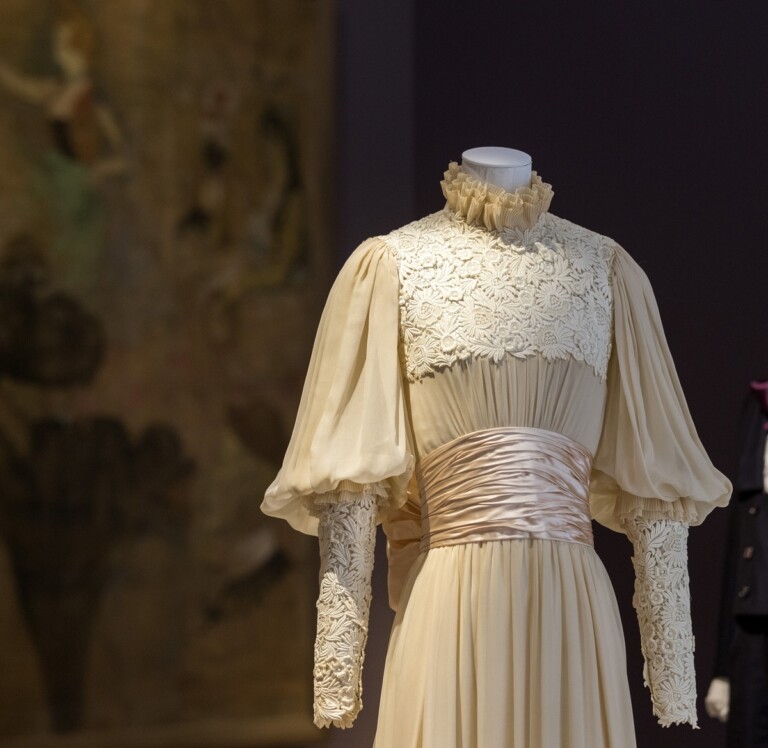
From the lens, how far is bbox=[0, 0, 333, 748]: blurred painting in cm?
512

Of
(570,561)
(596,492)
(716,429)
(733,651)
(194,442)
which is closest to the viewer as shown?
(570,561)

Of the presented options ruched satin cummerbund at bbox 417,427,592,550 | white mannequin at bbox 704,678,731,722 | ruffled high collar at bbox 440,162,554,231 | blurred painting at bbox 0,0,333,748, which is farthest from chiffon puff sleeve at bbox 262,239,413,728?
blurred painting at bbox 0,0,333,748

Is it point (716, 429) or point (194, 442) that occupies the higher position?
point (716, 429)

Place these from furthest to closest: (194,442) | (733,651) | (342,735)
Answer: (194,442)
(342,735)
(733,651)

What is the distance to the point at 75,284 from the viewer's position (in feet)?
17.2

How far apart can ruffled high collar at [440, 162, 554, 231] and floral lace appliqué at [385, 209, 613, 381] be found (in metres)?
0.02

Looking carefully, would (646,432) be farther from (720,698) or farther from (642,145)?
(642,145)

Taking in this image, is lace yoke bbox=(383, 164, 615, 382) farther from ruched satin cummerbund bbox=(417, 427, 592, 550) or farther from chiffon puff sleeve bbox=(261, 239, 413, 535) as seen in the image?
ruched satin cummerbund bbox=(417, 427, 592, 550)

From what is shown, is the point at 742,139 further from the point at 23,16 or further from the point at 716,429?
the point at 23,16

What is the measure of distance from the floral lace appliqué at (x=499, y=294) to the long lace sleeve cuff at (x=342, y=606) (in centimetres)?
35

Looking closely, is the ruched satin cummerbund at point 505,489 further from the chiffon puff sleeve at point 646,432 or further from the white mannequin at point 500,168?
the white mannequin at point 500,168

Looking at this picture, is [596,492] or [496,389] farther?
[596,492]

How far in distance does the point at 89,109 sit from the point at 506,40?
1657 millimetres

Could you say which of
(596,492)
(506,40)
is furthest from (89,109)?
(596,492)
